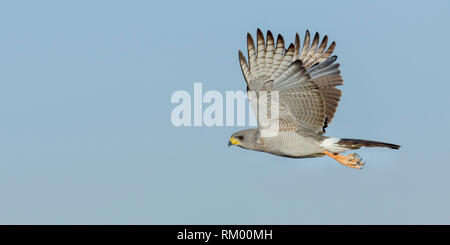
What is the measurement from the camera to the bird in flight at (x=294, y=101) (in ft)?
48.6

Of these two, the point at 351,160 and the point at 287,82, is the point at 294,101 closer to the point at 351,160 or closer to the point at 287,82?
the point at 287,82

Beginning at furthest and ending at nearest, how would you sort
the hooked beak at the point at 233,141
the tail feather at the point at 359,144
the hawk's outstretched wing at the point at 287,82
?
the hooked beak at the point at 233,141 → the tail feather at the point at 359,144 → the hawk's outstretched wing at the point at 287,82

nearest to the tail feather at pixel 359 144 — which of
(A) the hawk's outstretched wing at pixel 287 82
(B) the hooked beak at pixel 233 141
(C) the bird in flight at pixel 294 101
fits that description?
(C) the bird in flight at pixel 294 101

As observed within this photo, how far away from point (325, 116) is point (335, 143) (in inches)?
24.2

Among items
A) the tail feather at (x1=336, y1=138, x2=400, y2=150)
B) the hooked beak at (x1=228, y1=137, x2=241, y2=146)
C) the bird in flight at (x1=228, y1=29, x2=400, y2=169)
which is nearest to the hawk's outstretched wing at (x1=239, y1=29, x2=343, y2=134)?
the bird in flight at (x1=228, y1=29, x2=400, y2=169)

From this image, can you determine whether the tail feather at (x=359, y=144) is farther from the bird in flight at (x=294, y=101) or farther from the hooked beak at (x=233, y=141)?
the hooked beak at (x=233, y=141)

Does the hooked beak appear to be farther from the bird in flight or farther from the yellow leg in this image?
Answer: the yellow leg

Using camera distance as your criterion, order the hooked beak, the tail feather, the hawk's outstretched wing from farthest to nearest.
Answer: the hooked beak → the tail feather → the hawk's outstretched wing

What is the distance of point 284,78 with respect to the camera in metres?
14.9

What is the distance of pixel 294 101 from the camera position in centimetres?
1516

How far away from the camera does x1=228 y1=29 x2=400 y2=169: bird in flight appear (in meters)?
14.8

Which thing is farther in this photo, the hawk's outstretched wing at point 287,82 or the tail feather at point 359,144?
the tail feather at point 359,144
